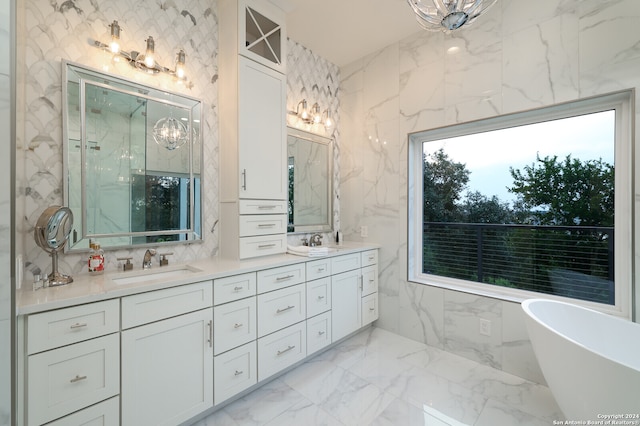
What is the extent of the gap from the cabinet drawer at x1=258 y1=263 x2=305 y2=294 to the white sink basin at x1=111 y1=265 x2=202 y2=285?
434 mm

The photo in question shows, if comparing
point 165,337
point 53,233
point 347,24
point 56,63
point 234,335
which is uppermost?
point 347,24

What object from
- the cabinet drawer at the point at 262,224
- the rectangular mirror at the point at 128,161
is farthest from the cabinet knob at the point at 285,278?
the rectangular mirror at the point at 128,161

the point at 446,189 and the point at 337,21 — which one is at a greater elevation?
the point at 337,21

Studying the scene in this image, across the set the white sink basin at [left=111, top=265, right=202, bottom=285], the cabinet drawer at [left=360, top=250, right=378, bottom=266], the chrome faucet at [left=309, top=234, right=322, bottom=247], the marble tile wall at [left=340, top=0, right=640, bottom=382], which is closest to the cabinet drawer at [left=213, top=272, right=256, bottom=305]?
the white sink basin at [left=111, top=265, right=202, bottom=285]

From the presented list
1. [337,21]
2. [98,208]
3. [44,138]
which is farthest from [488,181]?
[44,138]

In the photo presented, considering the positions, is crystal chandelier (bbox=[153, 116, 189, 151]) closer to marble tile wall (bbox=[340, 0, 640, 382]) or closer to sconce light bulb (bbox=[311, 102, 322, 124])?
sconce light bulb (bbox=[311, 102, 322, 124])

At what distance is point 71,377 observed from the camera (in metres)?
1.21

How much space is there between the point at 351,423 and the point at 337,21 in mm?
3244

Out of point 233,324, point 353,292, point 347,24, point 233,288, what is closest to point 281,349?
point 233,324

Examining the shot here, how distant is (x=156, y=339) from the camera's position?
1.46 meters

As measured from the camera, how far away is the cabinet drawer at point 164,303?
138cm

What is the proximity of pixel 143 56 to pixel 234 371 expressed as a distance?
219 cm

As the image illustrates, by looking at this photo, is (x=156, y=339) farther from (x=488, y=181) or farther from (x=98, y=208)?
(x=488, y=181)

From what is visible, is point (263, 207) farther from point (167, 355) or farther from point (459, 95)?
point (459, 95)
